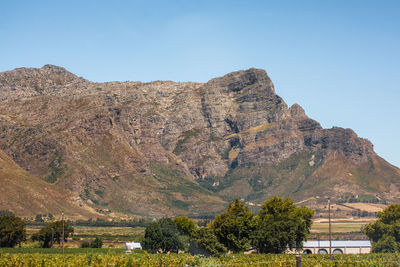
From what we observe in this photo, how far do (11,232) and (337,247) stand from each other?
3573 inches

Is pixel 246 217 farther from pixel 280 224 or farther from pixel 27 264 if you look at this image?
pixel 27 264

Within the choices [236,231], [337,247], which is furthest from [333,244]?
[236,231]

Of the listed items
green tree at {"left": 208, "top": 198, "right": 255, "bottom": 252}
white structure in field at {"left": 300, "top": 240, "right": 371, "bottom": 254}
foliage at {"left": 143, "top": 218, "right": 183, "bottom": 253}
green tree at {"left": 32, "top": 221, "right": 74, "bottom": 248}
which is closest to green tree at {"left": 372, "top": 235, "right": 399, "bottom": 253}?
white structure in field at {"left": 300, "top": 240, "right": 371, "bottom": 254}

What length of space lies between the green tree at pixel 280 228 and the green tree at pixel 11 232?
6848cm

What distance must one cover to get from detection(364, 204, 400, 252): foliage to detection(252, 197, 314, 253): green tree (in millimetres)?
25600

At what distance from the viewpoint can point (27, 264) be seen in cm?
8019

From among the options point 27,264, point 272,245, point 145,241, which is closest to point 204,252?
point 272,245

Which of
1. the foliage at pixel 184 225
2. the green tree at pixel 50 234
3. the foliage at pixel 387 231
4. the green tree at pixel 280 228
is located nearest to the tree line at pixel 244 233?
the green tree at pixel 280 228

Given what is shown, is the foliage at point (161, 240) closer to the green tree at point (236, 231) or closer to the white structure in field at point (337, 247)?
the green tree at point (236, 231)

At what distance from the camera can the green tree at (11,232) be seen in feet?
541

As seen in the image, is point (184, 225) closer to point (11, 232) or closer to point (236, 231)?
point (236, 231)

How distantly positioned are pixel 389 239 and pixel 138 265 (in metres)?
104

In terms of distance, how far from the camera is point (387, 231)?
173000 millimetres

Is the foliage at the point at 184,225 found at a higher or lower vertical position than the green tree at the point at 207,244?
higher
